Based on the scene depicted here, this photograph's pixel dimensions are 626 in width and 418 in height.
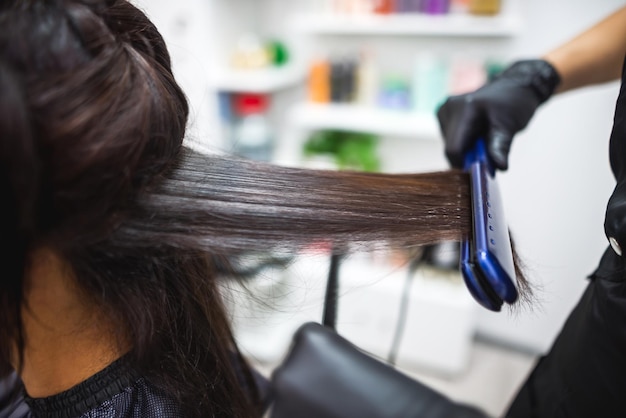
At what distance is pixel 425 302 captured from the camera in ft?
6.23

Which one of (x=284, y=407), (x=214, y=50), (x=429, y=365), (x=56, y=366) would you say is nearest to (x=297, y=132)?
(x=214, y=50)

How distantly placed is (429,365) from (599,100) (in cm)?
126

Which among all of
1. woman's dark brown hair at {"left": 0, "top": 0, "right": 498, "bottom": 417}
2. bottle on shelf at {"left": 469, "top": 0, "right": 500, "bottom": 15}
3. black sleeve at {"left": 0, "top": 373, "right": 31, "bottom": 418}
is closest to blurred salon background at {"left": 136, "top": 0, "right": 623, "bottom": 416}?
bottle on shelf at {"left": 469, "top": 0, "right": 500, "bottom": 15}

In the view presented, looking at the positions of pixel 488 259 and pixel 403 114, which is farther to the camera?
pixel 403 114

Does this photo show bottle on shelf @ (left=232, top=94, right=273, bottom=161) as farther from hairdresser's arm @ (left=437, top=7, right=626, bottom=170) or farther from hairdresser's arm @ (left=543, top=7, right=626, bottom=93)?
hairdresser's arm @ (left=543, top=7, right=626, bottom=93)

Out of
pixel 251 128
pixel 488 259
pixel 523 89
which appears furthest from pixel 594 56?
pixel 251 128

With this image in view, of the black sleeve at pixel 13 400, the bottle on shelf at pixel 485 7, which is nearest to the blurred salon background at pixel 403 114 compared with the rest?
the bottle on shelf at pixel 485 7

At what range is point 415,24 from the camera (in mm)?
1670

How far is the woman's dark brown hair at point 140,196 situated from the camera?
40cm

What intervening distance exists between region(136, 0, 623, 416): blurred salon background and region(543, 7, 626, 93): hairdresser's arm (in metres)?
0.63

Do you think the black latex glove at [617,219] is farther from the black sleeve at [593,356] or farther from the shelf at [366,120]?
the shelf at [366,120]

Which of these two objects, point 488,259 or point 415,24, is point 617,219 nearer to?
point 488,259

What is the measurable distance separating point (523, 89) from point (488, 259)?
0.64 metres

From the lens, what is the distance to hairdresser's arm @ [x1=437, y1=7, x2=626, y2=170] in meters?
0.82
